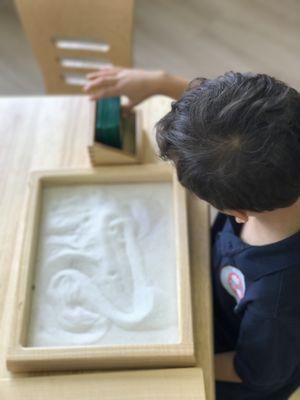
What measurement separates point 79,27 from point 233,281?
75 cm

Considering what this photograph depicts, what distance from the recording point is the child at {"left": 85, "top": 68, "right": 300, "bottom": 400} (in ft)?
1.75

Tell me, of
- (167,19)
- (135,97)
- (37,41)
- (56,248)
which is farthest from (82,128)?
(167,19)

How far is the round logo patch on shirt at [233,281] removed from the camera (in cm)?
73

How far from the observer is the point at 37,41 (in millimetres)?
1208

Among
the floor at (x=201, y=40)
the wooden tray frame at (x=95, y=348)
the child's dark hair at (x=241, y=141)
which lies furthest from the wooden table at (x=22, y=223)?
the floor at (x=201, y=40)

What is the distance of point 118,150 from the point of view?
0.83 meters

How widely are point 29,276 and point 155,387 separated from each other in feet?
0.79

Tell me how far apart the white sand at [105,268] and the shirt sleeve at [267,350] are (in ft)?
0.35

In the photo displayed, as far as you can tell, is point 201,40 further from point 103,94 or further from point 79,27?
point 103,94

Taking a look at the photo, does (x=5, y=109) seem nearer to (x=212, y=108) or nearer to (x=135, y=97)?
(x=135, y=97)

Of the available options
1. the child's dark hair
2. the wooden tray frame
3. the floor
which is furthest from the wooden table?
the floor

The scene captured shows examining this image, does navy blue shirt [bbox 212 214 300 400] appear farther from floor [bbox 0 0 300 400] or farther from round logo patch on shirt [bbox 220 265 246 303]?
floor [bbox 0 0 300 400]

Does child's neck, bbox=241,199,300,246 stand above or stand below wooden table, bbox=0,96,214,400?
above

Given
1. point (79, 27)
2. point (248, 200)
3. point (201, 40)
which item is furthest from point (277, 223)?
point (201, 40)
